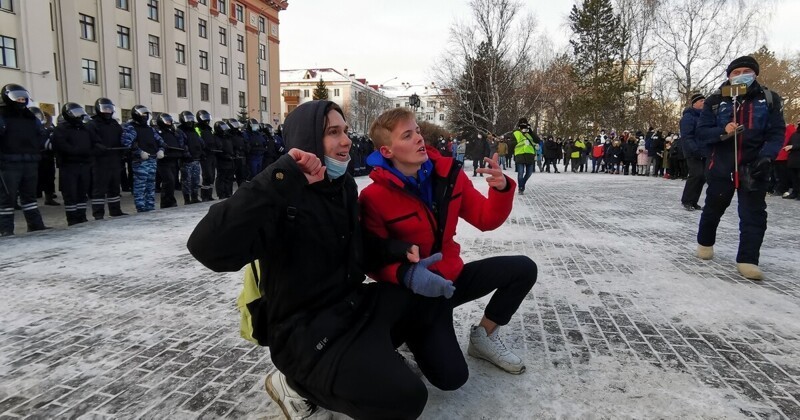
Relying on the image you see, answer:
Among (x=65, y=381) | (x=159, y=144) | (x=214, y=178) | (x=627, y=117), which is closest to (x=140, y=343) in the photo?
(x=65, y=381)

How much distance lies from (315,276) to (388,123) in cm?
96

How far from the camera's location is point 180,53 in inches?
1559

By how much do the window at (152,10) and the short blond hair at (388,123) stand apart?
133ft

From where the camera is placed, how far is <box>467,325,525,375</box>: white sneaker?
8.91 feet

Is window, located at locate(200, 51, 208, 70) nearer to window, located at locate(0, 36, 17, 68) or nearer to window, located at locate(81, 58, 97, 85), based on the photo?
window, located at locate(81, 58, 97, 85)

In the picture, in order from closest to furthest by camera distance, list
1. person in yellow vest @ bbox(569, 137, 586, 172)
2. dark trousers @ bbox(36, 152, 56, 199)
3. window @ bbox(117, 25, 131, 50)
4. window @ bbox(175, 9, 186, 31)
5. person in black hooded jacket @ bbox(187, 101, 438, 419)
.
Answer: person in black hooded jacket @ bbox(187, 101, 438, 419) < dark trousers @ bbox(36, 152, 56, 199) < person in yellow vest @ bbox(569, 137, 586, 172) < window @ bbox(117, 25, 131, 50) < window @ bbox(175, 9, 186, 31)

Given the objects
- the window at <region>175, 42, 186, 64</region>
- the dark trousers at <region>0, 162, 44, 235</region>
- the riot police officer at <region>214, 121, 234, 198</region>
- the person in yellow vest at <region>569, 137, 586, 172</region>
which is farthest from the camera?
the window at <region>175, 42, 186, 64</region>

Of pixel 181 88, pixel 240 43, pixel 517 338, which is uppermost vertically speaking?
pixel 240 43

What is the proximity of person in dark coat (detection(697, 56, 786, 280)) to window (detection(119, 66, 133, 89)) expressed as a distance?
3670 cm

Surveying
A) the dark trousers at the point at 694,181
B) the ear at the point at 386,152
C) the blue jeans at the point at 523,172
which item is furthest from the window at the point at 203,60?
the ear at the point at 386,152

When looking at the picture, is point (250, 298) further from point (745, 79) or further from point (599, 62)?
point (599, 62)

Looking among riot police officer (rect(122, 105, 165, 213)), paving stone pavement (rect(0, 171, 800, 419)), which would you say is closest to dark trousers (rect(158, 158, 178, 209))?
riot police officer (rect(122, 105, 165, 213))

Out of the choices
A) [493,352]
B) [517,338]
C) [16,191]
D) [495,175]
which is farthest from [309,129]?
[16,191]

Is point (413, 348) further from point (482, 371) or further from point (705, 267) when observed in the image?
point (705, 267)
